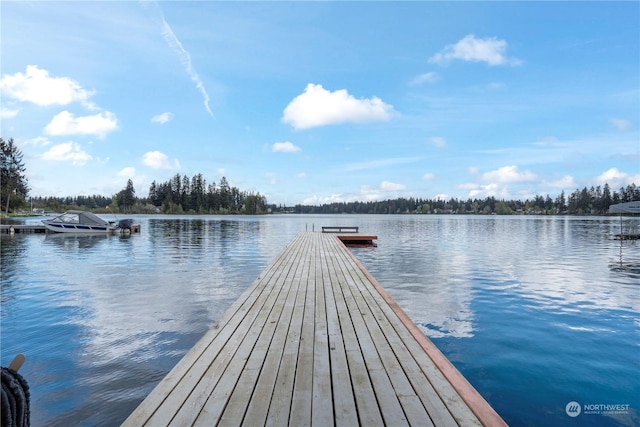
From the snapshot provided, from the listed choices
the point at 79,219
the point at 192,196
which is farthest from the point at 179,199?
the point at 79,219

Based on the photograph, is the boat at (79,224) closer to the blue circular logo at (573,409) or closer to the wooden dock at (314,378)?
the wooden dock at (314,378)

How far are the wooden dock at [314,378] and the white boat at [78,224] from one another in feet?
104

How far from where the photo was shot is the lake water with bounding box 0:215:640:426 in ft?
15.4

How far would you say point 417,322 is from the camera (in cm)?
758

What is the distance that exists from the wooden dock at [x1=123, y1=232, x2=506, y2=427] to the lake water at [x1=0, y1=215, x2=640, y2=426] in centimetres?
146

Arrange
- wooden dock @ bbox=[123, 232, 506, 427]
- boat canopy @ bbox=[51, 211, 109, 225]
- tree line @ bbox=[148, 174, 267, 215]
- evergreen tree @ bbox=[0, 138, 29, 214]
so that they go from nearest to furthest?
wooden dock @ bbox=[123, 232, 506, 427] → boat canopy @ bbox=[51, 211, 109, 225] → evergreen tree @ bbox=[0, 138, 29, 214] → tree line @ bbox=[148, 174, 267, 215]

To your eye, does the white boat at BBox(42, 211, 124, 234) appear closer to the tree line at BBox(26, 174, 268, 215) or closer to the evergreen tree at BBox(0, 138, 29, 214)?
the evergreen tree at BBox(0, 138, 29, 214)

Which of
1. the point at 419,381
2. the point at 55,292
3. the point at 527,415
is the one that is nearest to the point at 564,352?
the point at 527,415

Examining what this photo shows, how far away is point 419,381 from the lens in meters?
3.27

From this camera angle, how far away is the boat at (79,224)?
31094mm

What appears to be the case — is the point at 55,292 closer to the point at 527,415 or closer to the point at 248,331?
the point at 248,331

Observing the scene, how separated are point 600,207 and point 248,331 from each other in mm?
151127

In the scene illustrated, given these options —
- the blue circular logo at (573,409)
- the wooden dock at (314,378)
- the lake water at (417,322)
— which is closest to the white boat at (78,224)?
the lake water at (417,322)

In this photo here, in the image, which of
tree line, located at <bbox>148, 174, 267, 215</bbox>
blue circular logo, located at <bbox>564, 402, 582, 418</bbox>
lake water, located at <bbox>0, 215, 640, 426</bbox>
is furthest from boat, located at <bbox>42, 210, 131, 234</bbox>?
tree line, located at <bbox>148, 174, 267, 215</bbox>
